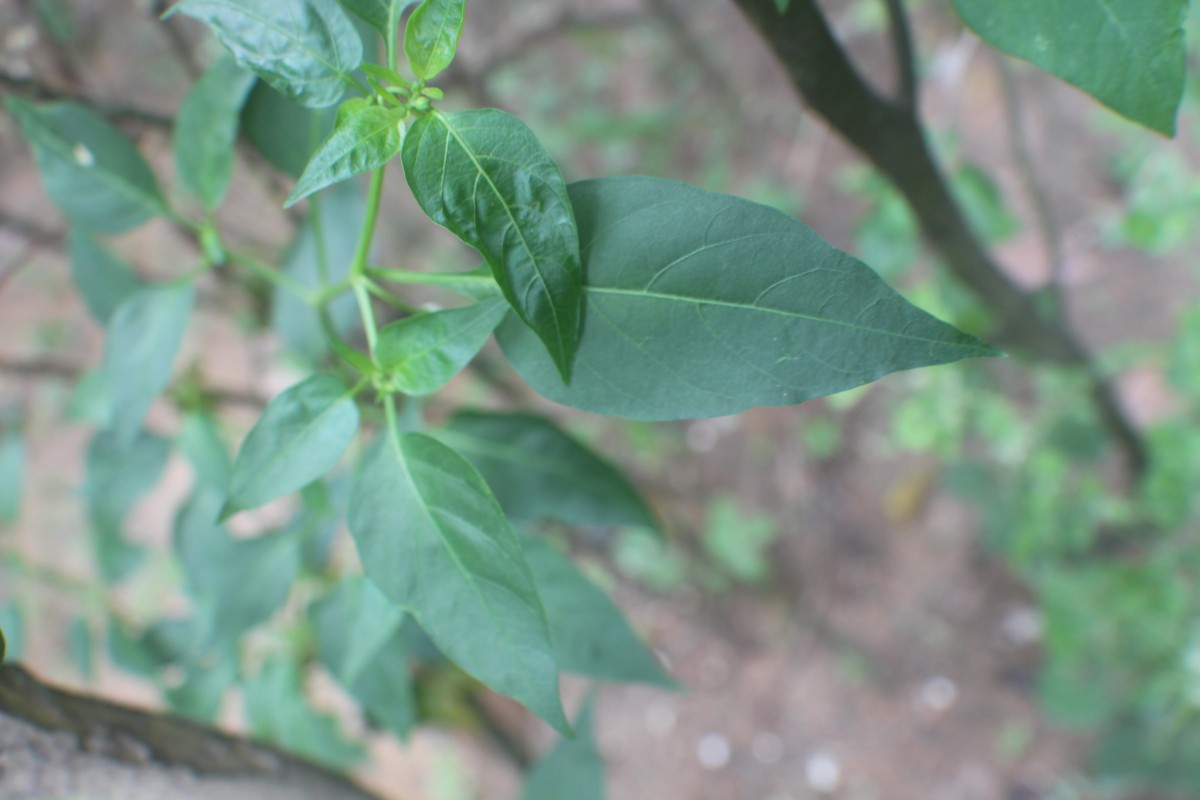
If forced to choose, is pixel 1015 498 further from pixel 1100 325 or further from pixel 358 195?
pixel 358 195

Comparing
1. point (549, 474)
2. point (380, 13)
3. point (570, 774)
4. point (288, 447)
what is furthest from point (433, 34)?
point (570, 774)

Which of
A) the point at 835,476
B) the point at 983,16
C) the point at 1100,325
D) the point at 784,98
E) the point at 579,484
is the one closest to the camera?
the point at 983,16

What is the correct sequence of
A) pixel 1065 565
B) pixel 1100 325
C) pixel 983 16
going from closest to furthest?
pixel 983 16, pixel 1065 565, pixel 1100 325

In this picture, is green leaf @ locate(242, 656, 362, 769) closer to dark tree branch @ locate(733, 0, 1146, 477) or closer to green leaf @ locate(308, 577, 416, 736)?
green leaf @ locate(308, 577, 416, 736)

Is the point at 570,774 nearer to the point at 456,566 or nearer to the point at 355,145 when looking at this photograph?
the point at 456,566

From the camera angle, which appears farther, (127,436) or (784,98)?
(784,98)

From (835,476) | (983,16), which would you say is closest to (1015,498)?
(835,476)

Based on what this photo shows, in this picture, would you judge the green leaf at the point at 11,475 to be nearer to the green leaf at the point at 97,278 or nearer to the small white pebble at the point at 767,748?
the green leaf at the point at 97,278
